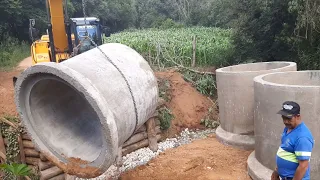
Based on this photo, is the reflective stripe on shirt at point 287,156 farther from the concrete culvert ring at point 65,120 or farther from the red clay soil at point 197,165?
the red clay soil at point 197,165

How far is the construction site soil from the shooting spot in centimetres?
565

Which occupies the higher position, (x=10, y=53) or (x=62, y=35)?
(x=62, y=35)

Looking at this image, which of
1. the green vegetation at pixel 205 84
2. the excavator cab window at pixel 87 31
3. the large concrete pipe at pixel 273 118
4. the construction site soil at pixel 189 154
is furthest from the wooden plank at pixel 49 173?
the green vegetation at pixel 205 84

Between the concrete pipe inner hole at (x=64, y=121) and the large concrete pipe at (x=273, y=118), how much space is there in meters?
2.39

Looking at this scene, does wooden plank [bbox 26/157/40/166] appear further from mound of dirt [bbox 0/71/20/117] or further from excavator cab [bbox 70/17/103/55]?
excavator cab [bbox 70/17/103/55]

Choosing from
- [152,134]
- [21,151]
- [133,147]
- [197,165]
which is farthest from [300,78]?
[21,151]

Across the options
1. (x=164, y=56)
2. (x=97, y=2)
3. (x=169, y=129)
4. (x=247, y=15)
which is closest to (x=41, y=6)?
(x=97, y=2)

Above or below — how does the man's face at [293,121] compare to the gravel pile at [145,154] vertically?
above

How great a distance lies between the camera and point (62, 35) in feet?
30.0

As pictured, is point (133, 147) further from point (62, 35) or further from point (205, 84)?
point (62, 35)

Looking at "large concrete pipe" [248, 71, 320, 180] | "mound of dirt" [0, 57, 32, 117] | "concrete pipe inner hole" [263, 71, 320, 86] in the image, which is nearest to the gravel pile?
"large concrete pipe" [248, 71, 320, 180]

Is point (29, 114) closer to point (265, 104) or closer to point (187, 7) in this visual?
point (265, 104)

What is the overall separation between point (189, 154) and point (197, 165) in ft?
2.06

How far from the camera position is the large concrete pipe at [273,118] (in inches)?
167
